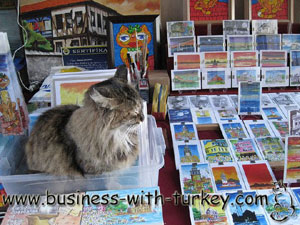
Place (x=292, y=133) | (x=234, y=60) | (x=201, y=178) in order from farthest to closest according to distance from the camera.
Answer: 1. (x=234, y=60)
2. (x=292, y=133)
3. (x=201, y=178)

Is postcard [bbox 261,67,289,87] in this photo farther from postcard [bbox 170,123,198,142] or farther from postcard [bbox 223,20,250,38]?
postcard [bbox 170,123,198,142]

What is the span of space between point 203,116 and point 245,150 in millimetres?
447

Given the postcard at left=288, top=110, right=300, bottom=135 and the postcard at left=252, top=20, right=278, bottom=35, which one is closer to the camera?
the postcard at left=288, top=110, right=300, bottom=135

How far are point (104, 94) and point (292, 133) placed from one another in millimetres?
1064

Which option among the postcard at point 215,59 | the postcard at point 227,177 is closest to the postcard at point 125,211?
the postcard at point 227,177

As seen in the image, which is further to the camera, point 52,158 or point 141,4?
point 141,4

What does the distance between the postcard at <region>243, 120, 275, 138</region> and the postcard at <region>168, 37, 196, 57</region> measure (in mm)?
805

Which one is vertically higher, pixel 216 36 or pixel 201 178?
pixel 216 36

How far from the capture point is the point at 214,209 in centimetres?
125

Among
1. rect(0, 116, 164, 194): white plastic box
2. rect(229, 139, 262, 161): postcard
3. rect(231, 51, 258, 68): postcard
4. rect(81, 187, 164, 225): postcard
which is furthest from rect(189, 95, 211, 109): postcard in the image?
rect(81, 187, 164, 225): postcard

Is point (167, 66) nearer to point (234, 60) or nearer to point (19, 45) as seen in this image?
point (234, 60)

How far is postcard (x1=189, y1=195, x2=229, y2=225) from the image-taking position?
121 cm

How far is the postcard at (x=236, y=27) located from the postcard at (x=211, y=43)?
70 mm

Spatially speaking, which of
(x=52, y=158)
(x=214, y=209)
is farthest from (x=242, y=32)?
(x=52, y=158)
